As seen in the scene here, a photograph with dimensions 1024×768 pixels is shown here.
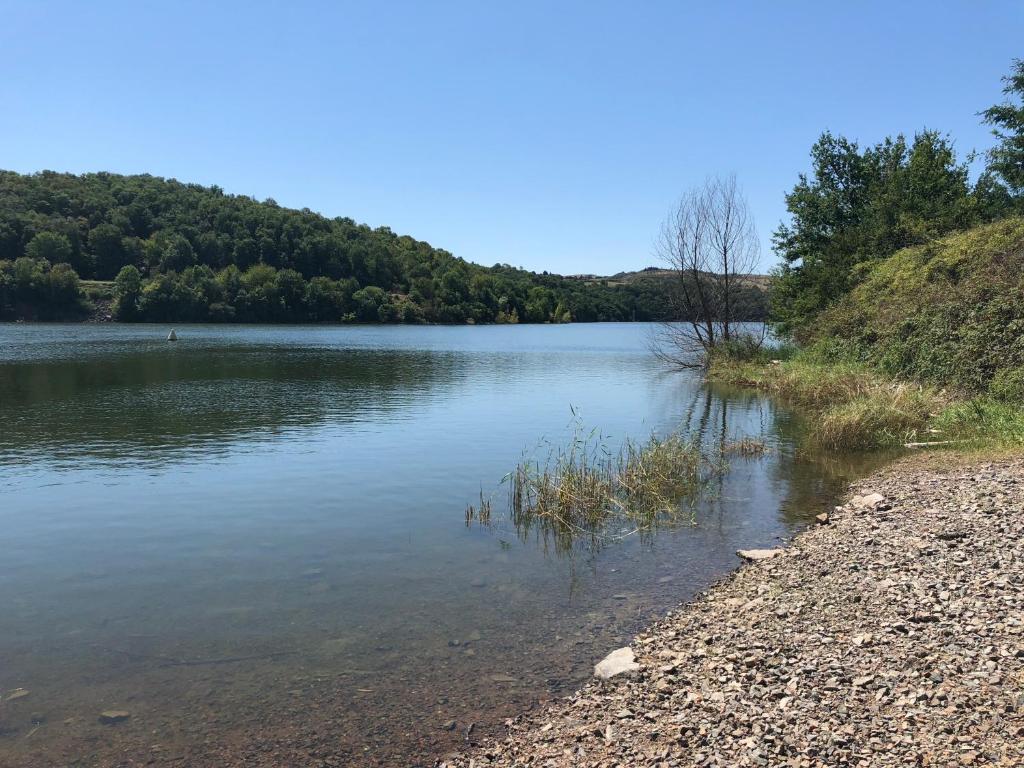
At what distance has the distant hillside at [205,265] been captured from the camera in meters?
132

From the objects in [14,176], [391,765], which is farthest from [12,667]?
[14,176]

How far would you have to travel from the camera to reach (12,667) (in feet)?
25.0

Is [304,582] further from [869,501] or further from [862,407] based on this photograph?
[862,407]

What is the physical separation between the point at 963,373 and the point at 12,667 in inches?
899

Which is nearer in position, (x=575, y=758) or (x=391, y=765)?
(x=575, y=758)

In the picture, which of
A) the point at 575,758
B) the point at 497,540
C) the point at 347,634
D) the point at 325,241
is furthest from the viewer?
the point at 325,241

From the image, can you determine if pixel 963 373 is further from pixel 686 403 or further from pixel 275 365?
pixel 275 365

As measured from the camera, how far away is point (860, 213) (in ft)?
144

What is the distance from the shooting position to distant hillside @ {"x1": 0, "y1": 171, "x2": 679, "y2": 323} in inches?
5202

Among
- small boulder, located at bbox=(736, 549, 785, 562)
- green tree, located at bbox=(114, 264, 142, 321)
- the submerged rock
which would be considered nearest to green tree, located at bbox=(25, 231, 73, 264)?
green tree, located at bbox=(114, 264, 142, 321)

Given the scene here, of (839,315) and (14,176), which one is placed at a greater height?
(14,176)

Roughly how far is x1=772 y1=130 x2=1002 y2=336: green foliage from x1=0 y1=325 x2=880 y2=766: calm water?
53.6ft

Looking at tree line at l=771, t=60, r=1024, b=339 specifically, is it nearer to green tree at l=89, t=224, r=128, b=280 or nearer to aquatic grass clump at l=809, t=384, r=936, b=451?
aquatic grass clump at l=809, t=384, r=936, b=451

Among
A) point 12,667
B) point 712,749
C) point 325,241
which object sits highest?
point 325,241
